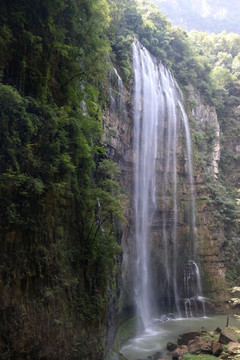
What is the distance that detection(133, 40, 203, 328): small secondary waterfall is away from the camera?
62.0ft

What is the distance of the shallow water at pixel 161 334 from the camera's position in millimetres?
12844

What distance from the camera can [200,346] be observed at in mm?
12258

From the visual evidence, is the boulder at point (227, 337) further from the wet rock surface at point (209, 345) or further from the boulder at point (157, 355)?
the boulder at point (157, 355)

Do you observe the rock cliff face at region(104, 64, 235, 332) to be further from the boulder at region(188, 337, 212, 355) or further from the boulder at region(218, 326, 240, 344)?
the boulder at region(218, 326, 240, 344)

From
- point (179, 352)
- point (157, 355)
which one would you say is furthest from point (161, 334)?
point (179, 352)

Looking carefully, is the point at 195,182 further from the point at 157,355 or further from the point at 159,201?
the point at 157,355

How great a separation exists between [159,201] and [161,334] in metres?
7.82

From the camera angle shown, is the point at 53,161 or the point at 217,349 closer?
the point at 53,161

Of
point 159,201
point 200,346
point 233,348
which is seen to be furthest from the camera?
point 159,201

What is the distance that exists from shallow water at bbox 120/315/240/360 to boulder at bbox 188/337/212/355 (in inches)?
36.4

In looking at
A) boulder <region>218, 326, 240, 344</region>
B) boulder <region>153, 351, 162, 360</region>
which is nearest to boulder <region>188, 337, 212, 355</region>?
boulder <region>218, 326, 240, 344</region>

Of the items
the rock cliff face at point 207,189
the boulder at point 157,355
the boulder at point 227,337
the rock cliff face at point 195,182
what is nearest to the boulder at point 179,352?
the boulder at point 157,355

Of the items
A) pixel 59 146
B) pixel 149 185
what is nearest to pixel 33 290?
pixel 59 146

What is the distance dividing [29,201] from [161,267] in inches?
557
